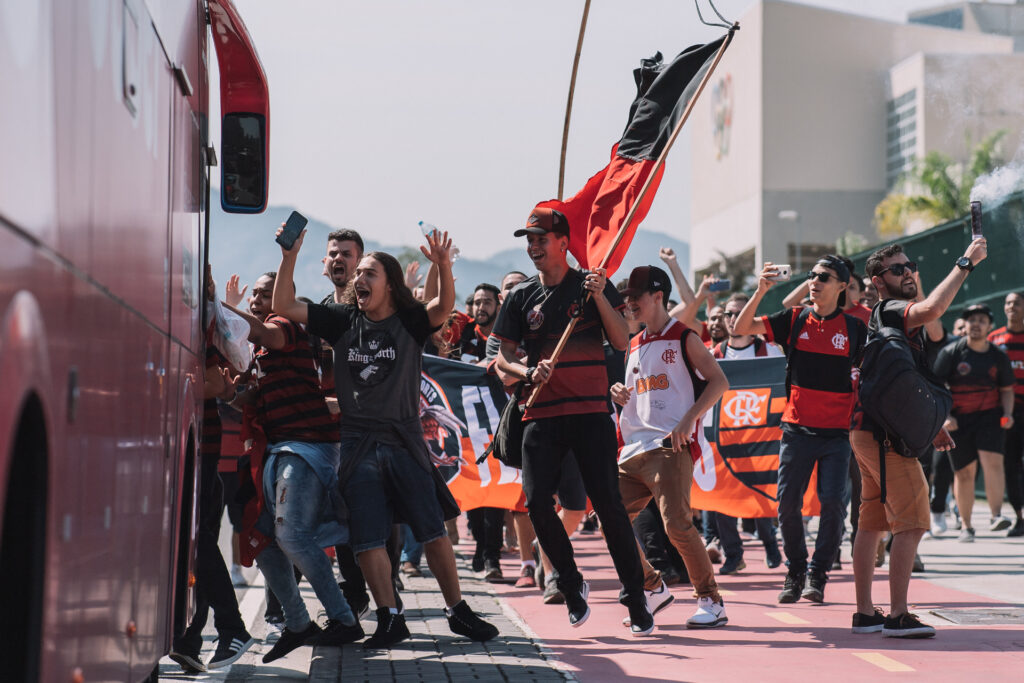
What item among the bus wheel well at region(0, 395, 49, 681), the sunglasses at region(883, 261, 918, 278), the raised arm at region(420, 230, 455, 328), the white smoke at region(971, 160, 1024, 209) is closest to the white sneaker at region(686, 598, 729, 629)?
the sunglasses at region(883, 261, 918, 278)

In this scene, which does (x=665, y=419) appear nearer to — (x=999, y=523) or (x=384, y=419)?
(x=384, y=419)

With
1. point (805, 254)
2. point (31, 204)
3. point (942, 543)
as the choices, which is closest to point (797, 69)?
point (805, 254)

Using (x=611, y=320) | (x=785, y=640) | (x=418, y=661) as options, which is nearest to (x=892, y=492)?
(x=785, y=640)

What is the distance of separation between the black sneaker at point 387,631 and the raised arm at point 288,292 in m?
1.60

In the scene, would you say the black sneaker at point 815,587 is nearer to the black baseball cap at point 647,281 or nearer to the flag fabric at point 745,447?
the flag fabric at point 745,447

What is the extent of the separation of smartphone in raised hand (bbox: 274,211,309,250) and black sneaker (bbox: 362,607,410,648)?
1976mm

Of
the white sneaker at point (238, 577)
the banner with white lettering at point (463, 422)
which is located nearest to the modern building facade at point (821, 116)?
the banner with white lettering at point (463, 422)

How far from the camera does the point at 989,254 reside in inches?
648

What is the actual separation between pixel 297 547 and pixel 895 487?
3.15 metres

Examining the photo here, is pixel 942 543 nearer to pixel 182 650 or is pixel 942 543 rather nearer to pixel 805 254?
pixel 182 650

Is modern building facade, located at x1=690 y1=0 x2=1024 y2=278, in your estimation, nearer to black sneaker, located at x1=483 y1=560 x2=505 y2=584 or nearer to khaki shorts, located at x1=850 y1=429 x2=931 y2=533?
black sneaker, located at x1=483 y1=560 x2=505 y2=584

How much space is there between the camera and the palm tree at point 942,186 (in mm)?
64875

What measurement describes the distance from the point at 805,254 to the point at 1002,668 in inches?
3253

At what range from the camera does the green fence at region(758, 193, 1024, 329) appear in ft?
51.0
